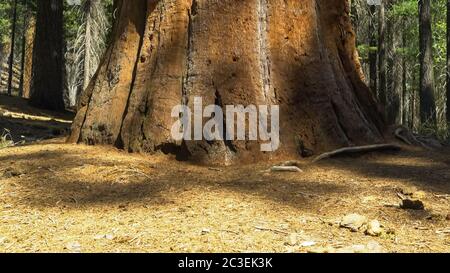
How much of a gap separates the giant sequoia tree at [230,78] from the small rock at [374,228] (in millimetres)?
2083

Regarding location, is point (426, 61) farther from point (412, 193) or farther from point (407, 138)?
point (412, 193)

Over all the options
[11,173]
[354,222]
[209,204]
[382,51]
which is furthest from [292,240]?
[382,51]

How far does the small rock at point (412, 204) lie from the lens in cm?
351

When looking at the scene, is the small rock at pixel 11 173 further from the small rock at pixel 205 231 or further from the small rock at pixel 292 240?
the small rock at pixel 292 240

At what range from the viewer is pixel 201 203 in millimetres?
3658

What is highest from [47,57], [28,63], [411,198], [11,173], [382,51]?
[28,63]

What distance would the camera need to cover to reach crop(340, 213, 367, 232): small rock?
3.05 meters

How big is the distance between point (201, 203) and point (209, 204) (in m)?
0.07

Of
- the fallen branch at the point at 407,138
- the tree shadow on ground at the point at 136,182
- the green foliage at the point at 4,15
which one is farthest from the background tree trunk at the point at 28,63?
the fallen branch at the point at 407,138

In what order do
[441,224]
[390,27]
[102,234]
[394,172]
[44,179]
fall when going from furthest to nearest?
[390,27] → [394,172] → [44,179] → [441,224] → [102,234]

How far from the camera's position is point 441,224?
10.5ft
